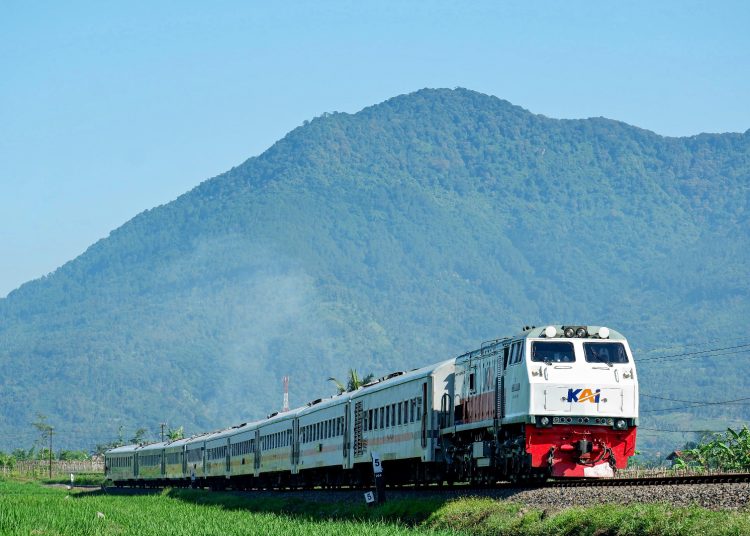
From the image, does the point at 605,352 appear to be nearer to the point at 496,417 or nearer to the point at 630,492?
the point at 496,417

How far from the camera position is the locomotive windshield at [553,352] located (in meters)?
31.0

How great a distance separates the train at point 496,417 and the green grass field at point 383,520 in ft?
6.35

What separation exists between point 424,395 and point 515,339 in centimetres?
654

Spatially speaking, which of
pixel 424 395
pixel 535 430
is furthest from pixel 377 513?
pixel 535 430

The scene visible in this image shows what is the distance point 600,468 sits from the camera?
3069 centimetres

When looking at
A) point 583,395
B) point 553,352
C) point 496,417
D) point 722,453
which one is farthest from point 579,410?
point 722,453

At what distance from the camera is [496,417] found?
107 feet

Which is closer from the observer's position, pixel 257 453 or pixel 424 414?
pixel 424 414

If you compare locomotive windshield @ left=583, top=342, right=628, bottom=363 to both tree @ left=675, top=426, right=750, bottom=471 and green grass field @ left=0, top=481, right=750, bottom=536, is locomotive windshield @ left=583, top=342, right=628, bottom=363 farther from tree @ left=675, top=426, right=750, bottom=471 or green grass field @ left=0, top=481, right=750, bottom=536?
tree @ left=675, top=426, right=750, bottom=471

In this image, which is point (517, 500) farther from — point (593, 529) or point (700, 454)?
point (700, 454)

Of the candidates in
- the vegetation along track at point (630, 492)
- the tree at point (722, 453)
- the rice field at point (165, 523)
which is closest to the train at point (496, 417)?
the vegetation along track at point (630, 492)

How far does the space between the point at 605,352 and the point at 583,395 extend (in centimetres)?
136

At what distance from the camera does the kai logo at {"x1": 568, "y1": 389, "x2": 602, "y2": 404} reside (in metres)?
30.5

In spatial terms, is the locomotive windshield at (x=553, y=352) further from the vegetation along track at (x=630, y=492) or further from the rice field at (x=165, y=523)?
the rice field at (x=165, y=523)
